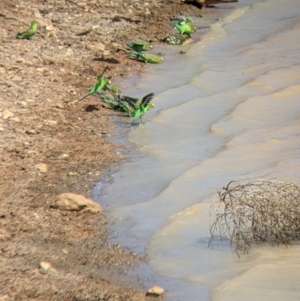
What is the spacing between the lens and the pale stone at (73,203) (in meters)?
4.69

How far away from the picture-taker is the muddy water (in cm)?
404

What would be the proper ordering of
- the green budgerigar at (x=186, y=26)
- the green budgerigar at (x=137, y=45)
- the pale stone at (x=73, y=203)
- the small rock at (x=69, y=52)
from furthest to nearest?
the green budgerigar at (x=186, y=26), the green budgerigar at (x=137, y=45), the small rock at (x=69, y=52), the pale stone at (x=73, y=203)

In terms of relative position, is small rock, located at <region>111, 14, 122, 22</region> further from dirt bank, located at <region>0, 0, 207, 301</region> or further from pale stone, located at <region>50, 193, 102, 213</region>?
pale stone, located at <region>50, 193, 102, 213</region>

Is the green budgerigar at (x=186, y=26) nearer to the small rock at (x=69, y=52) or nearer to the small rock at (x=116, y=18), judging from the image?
the small rock at (x=116, y=18)

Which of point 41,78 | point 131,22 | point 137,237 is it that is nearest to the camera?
point 137,237

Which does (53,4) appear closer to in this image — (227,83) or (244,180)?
(227,83)

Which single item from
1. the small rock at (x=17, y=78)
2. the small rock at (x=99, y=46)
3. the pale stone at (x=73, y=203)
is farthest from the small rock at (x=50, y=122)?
the small rock at (x=99, y=46)

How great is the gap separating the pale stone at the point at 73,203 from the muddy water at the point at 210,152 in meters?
0.12

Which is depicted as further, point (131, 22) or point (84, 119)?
point (131, 22)

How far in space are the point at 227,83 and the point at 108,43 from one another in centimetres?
125

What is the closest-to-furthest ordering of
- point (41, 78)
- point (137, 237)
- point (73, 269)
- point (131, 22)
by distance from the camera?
1. point (73, 269)
2. point (137, 237)
3. point (41, 78)
4. point (131, 22)

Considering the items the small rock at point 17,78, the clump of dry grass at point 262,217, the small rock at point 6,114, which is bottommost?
the small rock at point 17,78

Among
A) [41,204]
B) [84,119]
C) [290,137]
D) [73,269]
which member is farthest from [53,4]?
[73,269]

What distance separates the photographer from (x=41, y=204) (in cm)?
476
